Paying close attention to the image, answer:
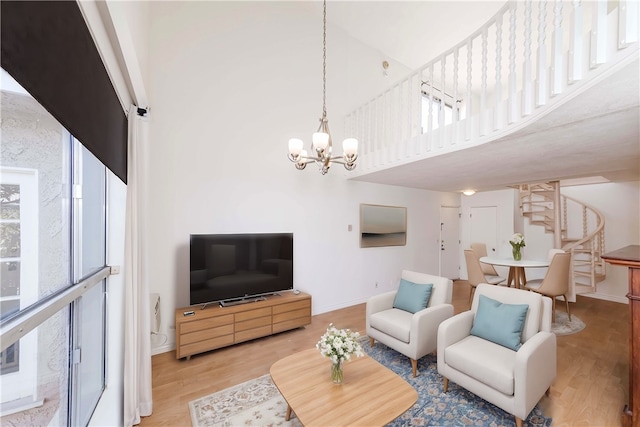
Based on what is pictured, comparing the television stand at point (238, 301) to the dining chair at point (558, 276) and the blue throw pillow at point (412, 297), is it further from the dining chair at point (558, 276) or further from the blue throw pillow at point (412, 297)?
the dining chair at point (558, 276)

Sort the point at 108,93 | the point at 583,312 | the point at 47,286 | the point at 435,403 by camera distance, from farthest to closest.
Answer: the point at 583,312
the point at 435,403
the point at 108,93
the point at 47,286

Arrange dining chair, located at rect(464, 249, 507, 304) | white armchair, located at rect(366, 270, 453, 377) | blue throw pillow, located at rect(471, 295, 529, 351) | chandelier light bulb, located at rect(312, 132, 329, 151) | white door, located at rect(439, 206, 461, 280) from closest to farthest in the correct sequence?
blue throw pillow, located at rect(471, 295, 529, 351) → chandelier light bulb, located at rect(312, 132, 329, 151) → white armchair, located at rect(366, 270, 453, 377) → dining chair, located at rect(464, 249, 507, 304) → white door, located at rect(439, 206, 461, 280)

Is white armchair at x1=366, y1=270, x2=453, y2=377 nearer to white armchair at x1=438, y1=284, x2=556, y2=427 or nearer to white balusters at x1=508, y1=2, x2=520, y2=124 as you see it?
white armchair at x1=438, y1=284, x2=556, y2=427

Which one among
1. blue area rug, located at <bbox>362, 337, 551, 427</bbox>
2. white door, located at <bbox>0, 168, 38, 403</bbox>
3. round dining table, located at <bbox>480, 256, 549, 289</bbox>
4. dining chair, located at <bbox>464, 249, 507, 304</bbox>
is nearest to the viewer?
white door, located at <bbox>0, 168, 38, 403</bbox>

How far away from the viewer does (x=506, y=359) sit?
2.03 m

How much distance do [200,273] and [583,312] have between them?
6.12m

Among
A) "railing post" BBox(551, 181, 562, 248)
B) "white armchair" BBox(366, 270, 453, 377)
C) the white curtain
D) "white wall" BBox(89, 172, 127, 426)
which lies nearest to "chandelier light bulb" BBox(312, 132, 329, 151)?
the white curtain

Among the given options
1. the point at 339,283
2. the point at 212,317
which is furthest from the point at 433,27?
the point at 212,317

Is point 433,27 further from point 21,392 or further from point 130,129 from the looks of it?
point 21,392

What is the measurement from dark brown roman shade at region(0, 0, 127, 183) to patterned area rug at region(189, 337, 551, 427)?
203 centimetres

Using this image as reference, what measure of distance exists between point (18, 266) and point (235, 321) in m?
2.28

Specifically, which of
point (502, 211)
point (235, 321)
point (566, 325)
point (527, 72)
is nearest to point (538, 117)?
point (527, 72)

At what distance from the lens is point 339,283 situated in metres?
4.56

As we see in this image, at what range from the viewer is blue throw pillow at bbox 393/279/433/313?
2.98 m
